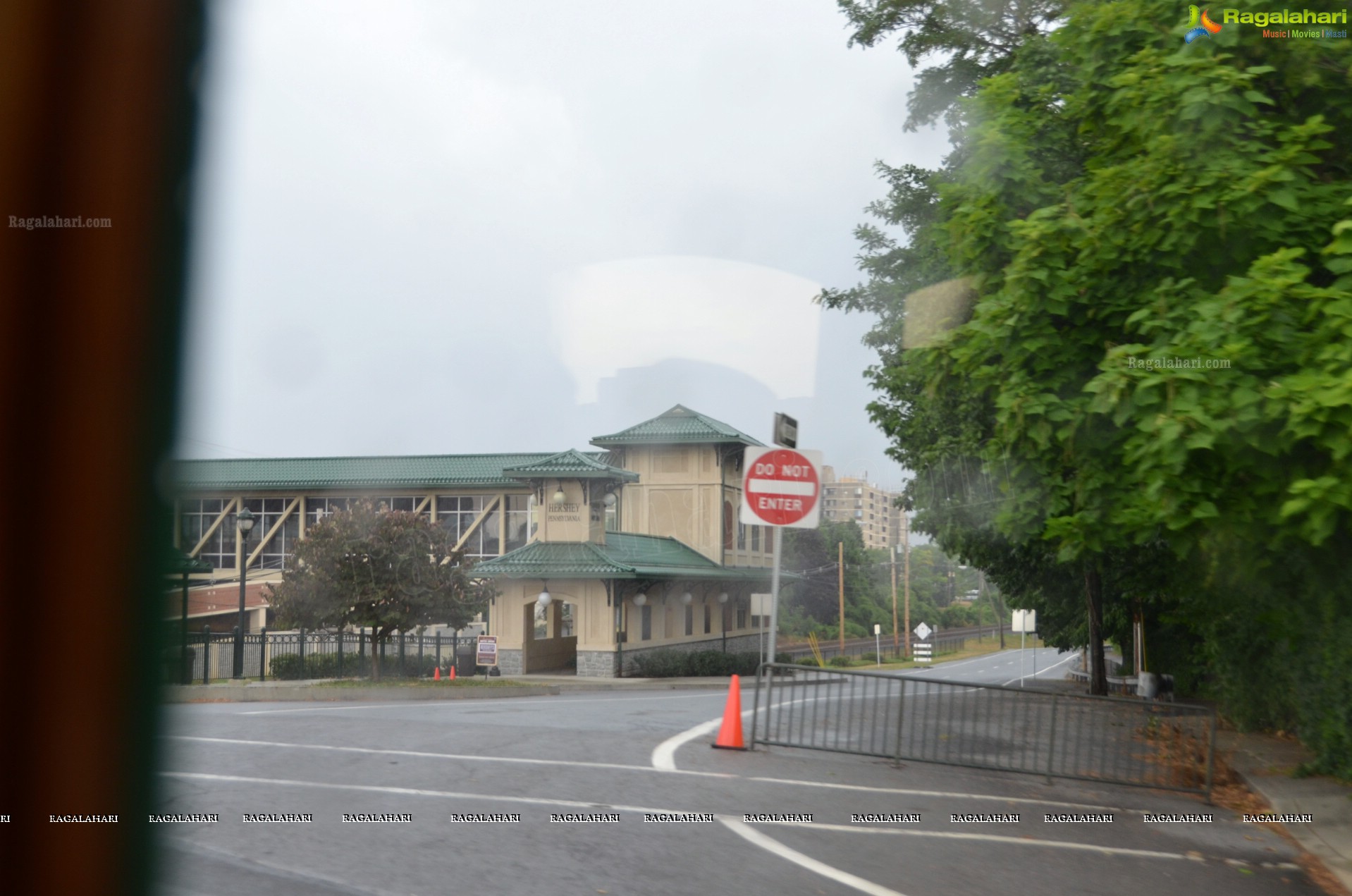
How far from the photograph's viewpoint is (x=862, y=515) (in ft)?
654

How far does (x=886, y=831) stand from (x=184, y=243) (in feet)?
56.8

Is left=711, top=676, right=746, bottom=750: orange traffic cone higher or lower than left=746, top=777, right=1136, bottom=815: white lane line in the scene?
higher

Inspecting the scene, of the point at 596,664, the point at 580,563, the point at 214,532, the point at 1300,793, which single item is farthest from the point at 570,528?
the point at 1300,793

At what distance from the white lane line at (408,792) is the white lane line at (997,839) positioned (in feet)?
3.73

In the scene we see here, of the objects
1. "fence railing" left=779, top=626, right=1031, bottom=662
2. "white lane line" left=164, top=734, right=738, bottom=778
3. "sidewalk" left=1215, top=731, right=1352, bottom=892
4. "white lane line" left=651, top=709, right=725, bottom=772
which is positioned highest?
"white lane line" left=164, top=734, right=738, bottom=778

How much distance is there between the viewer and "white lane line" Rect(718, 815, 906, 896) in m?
6.06

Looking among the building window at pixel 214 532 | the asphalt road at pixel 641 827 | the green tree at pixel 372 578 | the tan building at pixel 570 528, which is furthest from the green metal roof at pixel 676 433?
the asphalt road at pixel 641 827

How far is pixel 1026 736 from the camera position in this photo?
36.2 ft

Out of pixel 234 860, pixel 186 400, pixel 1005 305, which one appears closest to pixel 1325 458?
pixel 1005 305

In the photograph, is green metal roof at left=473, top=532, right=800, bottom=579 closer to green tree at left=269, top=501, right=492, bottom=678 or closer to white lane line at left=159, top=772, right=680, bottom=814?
green tree at left=269, top=501, right=492, bottom=678

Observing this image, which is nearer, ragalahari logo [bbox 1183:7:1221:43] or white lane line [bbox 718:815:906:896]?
white lane line [bbox 718:815:906:896]

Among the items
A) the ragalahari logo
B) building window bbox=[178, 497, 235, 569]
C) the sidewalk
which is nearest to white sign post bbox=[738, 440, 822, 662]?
the sidewalk

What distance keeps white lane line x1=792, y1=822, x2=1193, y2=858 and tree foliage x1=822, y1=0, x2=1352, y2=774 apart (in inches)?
88.8

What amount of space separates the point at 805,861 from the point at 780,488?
4807mm
